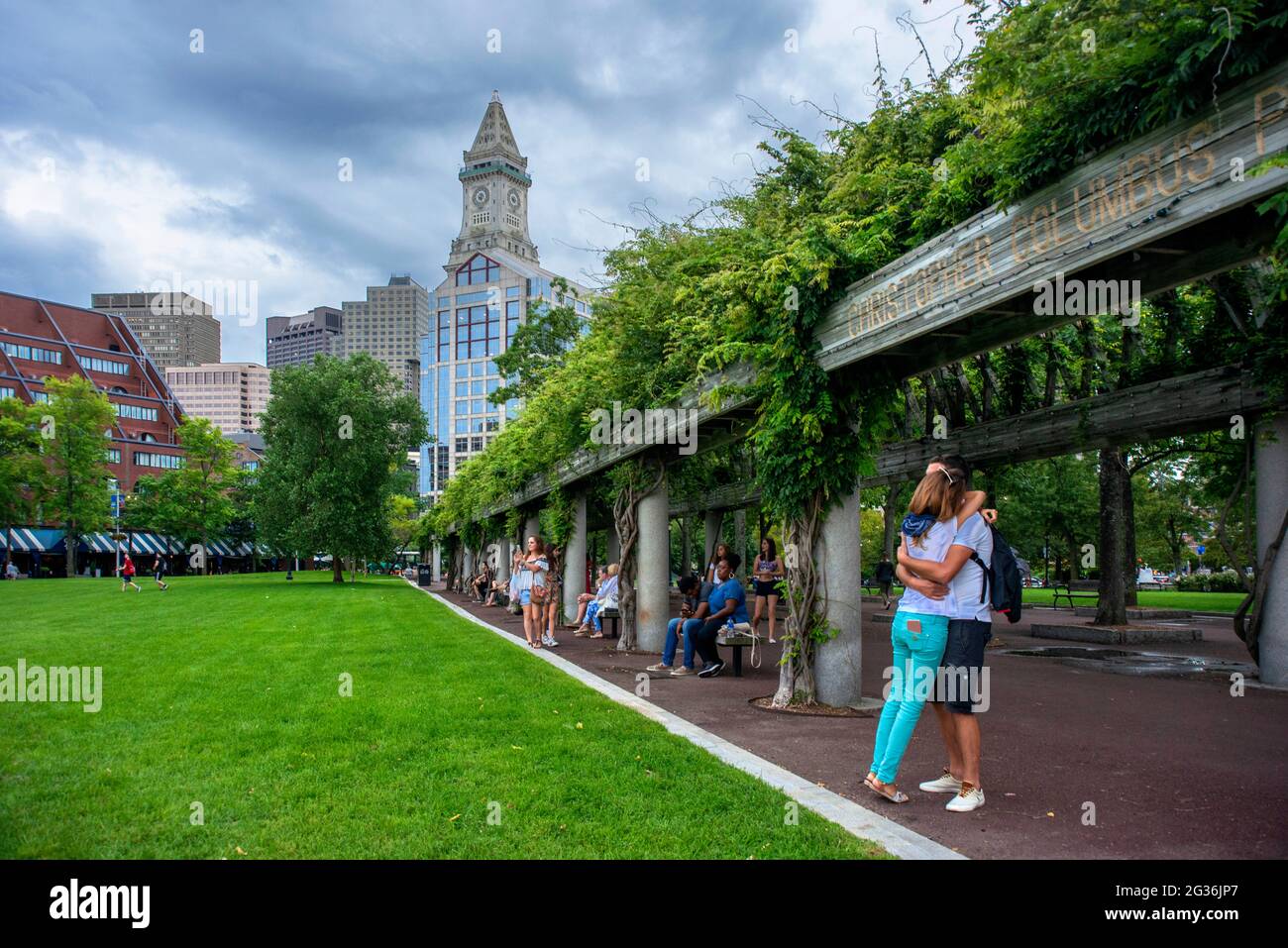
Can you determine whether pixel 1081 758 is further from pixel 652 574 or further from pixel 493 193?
pixel 493 193

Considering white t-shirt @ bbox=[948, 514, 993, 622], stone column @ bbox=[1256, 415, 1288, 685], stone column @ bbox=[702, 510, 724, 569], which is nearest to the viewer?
white t-shirt @ bbox=[948, 514, 993, 622]

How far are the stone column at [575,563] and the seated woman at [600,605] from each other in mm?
1576

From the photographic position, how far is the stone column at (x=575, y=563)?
65.1 ft

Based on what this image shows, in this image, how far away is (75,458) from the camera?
5944cm

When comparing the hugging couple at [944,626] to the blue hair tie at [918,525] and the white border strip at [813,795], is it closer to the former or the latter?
the blue hair tie at [918,525]

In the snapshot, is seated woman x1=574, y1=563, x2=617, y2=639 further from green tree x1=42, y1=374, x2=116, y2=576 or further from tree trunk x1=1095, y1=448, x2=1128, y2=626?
green tree x1=42, y1=374, x2=116, y2=576

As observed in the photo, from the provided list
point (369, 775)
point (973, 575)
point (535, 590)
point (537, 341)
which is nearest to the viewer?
point (973, 575)

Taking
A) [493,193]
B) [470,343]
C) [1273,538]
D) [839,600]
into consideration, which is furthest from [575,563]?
[493,193]

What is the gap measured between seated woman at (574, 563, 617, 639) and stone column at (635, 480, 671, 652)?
202 centimetres

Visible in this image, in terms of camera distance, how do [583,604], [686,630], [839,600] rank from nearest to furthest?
[839,600] < [686,630] < [583,604]

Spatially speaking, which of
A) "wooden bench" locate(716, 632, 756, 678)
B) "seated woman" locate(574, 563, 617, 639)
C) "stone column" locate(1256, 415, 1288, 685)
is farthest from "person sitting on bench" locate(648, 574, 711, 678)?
"stone column" locate(1256, 415, 1288, 685)

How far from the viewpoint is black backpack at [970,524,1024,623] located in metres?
5.07

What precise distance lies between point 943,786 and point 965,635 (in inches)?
43.3
